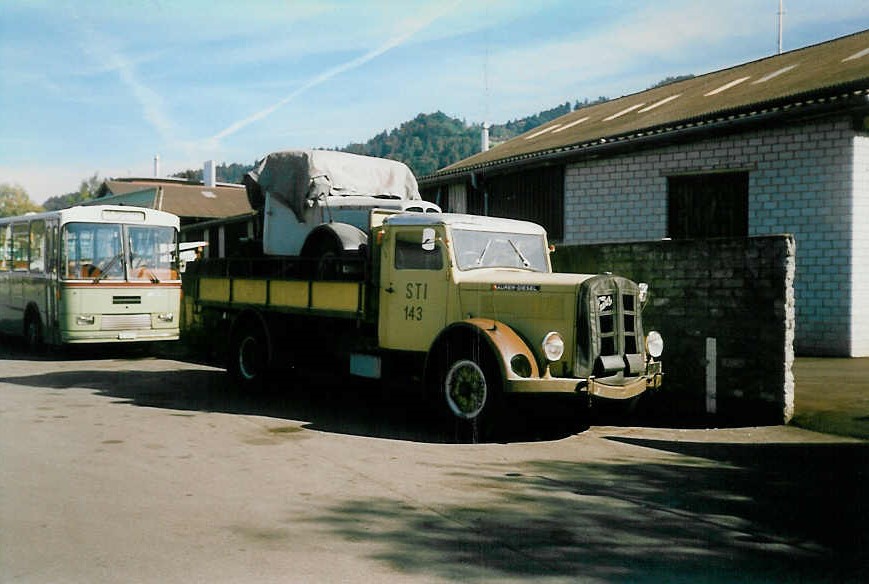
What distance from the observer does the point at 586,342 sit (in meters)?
8.26

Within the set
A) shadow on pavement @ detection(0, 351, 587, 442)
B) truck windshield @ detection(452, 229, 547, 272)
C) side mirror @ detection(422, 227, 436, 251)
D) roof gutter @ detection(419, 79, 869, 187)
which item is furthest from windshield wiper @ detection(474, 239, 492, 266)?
roof gutter @ detection(419, 79, 869, 187)

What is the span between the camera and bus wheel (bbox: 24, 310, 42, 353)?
1652cm

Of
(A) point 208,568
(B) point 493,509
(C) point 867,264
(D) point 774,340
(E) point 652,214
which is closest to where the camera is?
(A) point 208,568

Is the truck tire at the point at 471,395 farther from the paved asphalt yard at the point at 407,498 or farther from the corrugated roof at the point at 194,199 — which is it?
the corrugated roof at the point at 194,199

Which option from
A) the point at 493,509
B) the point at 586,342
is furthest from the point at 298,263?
the point at 493,509

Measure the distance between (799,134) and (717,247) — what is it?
5.49 meters

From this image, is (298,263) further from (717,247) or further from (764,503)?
(764,503)

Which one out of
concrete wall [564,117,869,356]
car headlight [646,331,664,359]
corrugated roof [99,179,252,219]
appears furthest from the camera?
corrugated roof [99,179,252,219]

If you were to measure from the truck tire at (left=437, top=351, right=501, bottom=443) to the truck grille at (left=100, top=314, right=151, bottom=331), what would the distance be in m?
8.92

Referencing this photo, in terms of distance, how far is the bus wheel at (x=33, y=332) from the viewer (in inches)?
650

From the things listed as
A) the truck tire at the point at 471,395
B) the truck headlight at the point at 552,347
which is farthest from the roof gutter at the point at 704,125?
the truck tire at the point at 471,395

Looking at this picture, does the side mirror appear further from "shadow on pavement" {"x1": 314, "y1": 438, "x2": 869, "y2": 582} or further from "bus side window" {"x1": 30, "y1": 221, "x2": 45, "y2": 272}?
"bus side window" {"x1": 30, "y1": 221, "x2": 45, "y2": 272}

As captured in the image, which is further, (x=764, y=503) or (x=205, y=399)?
(x=205, y=399)

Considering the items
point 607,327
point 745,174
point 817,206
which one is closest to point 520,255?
point 607,327
